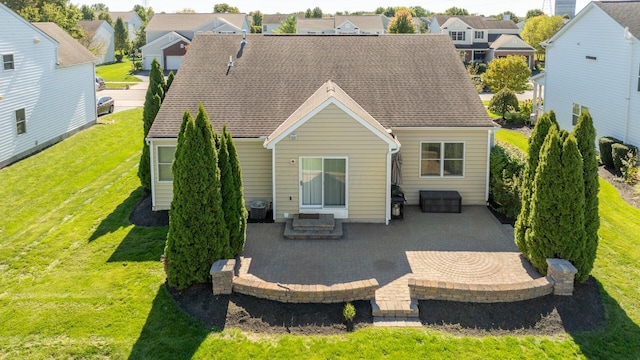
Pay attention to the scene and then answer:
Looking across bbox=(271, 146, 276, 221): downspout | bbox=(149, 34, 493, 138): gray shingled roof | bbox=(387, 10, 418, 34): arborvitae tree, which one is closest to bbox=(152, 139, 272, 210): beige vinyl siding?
bbox=(149, 34, 493, 138): gray shingled roof

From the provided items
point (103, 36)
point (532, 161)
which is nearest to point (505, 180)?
point (532, 161)

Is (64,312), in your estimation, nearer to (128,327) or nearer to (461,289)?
(128,327)

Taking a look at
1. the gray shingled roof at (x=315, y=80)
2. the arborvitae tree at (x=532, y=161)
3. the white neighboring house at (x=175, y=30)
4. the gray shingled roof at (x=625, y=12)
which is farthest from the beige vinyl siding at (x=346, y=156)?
the white neighboring house at (x=175, y=30)

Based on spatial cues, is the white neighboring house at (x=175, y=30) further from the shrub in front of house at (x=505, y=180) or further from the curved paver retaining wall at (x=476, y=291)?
the curved paver retaining wall at (x=476, y=291)

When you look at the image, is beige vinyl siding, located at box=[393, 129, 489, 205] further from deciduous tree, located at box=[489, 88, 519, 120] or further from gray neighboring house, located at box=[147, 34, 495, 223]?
deciduous tree, located at box=[489, 88, 519, 120]

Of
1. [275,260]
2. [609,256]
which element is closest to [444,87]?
[609,256]

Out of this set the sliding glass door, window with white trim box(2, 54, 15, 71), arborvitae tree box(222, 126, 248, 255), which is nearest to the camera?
arborvitae tree box(222, 126, 248, 255)
